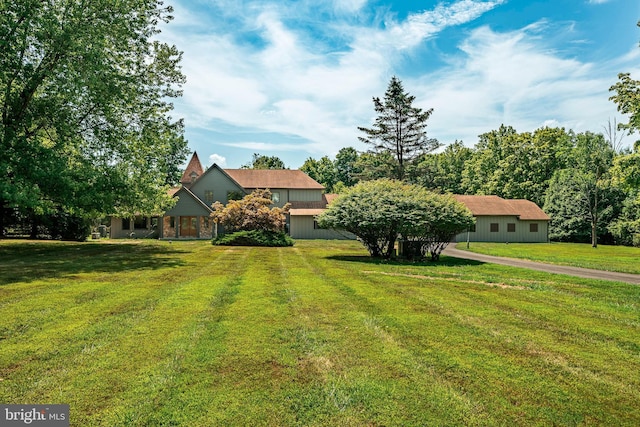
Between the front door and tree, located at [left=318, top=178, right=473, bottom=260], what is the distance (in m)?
21.1

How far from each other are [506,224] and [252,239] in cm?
2754

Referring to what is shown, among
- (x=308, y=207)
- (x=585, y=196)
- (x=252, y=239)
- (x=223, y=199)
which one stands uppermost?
(x=585, y=196)

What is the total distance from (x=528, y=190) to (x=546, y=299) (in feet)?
159

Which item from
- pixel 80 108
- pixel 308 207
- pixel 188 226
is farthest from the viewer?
pixel 308 207

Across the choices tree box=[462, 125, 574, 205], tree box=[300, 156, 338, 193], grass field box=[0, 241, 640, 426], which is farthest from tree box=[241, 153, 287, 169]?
grass field box=[0, 241, 640, 426]

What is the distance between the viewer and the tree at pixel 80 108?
1538 centimetres

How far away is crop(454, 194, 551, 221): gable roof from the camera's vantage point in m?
39.4

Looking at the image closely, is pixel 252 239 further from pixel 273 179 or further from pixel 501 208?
pixel 501 208

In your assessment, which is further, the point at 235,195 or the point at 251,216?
the point at 235,195

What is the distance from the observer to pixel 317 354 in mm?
5090

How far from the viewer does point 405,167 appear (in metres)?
43.5

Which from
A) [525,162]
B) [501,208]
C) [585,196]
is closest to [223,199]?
[501,208]

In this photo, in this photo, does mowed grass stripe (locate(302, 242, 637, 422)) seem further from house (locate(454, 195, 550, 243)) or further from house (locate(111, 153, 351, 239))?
house (locate(454, 195, 550, 243))

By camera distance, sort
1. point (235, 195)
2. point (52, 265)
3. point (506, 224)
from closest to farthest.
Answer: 1. point (52, 265)
2. point (235, 195)
3. point (506, 224)
